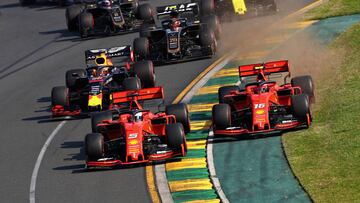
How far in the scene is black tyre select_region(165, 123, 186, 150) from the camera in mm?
26297

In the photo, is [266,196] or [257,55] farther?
[257,55]

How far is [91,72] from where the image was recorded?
3425cm

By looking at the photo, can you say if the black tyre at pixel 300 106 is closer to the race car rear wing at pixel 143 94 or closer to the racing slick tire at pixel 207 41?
the race car rear wing at pixel 143 94

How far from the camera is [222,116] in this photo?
90.4 feet

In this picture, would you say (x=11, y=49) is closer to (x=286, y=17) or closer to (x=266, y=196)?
(x=286, y=17)

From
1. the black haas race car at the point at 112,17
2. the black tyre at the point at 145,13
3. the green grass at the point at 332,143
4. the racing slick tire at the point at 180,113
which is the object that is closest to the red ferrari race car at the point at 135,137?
the racing slick tire at the point at 180,113

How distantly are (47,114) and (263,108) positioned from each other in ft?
33.3

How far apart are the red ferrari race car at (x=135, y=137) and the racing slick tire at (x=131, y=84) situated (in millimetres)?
3275

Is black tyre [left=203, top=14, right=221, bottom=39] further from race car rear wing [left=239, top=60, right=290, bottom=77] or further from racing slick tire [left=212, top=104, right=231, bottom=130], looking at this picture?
racing slick tire [left=212, top=104, right=231, bottom=130]

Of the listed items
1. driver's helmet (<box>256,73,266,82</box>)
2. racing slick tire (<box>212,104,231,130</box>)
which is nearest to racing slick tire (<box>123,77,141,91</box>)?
driver's helmet (<box>256,73,266,82</box>)

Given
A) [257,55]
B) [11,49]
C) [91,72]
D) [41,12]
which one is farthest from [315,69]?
[41,12]

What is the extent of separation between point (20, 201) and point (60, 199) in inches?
42.4

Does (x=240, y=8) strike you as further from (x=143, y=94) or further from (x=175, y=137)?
(x=175, y=137)

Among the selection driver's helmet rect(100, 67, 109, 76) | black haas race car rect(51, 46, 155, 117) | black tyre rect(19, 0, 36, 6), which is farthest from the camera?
black tyre rect(19, 0, 36, 6)
